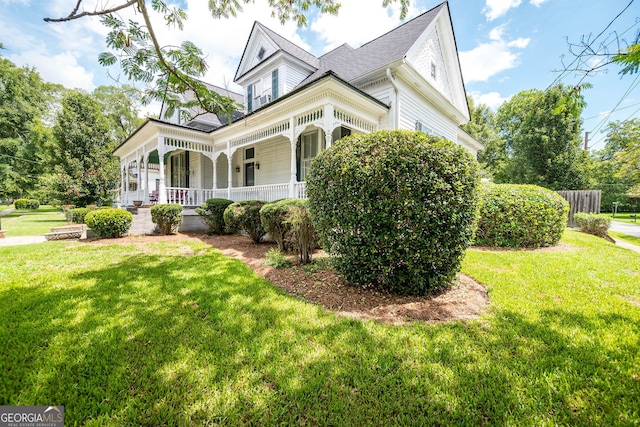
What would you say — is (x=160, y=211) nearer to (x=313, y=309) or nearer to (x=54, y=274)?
(x=54, y=274)

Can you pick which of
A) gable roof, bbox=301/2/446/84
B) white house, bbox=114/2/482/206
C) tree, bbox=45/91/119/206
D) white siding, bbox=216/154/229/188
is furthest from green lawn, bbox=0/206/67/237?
gable roof, bbox=301/2/446/84

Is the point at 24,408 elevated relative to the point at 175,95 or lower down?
lower down

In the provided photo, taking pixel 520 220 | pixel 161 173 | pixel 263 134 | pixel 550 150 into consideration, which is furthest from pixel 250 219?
pixel 550 150

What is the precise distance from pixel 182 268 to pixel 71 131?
56.7 feet

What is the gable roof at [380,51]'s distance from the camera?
9320 millimetres

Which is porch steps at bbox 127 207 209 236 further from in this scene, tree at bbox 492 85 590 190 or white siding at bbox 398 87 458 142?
tree at bbox 492 85 590 190

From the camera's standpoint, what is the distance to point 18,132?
28.2 m

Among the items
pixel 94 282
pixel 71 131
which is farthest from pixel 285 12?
pixel 71 131

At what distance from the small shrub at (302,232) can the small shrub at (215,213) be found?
190 inches

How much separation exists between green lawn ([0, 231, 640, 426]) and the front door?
9493 millimetres

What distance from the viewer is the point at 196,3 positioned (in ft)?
16.0

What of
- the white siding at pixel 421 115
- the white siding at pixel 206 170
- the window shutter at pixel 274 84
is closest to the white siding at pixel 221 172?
the white siding at pixel 206 170

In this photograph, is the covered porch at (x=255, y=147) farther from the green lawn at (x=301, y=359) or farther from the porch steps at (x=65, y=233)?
the green lawn at (x=301, y=359)

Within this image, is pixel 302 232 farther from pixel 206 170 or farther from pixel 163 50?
pixel 206 170
